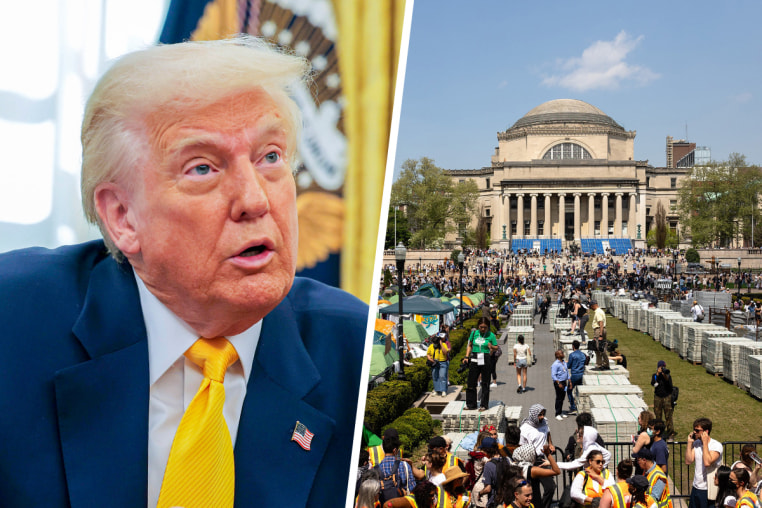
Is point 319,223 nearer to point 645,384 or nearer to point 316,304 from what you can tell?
point 316,304

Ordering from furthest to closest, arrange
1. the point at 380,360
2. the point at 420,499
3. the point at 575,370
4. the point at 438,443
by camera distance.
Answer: the point at 380,360
the point at 575,370
the point at 438,443
the point at 420,499

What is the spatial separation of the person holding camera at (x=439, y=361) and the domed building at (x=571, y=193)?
5783 centimetres

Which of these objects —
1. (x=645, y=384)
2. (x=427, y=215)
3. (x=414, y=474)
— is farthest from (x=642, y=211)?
(x=414, y=474)

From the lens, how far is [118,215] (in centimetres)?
165

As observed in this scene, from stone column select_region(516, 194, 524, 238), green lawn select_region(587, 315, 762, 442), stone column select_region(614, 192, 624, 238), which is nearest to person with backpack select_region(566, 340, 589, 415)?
green lawn select_region(587, 315, 762, 442)

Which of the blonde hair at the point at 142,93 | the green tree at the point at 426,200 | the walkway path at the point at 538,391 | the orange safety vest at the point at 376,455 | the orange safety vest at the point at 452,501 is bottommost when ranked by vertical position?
the walkway path at the point at 538,391

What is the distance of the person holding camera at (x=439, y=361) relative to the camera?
35.2 ft

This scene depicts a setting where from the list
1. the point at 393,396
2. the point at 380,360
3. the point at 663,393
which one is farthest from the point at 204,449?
the point at 380,360

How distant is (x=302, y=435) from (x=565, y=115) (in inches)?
3335

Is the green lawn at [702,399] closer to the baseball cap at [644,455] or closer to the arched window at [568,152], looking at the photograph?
the baseball cap at [644,455]

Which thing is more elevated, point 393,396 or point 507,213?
point 507,213

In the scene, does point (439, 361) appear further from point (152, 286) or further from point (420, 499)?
point (152, 286)

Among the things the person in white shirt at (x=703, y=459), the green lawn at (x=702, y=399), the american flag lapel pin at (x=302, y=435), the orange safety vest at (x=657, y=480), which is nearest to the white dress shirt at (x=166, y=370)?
the american flag lapel pin at (x=302, y=435)

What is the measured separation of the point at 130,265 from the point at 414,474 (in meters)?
3.70
